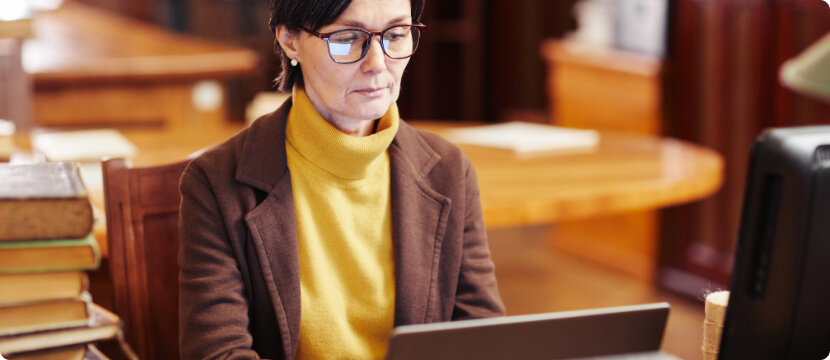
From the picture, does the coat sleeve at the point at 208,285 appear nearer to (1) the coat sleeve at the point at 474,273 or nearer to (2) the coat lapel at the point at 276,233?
(2) the coat lapel at the point at 276,233

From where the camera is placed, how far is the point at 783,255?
0.87m

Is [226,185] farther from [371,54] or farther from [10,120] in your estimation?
[10,120]

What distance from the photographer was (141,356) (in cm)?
140

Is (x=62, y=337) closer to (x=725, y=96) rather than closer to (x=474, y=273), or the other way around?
(x=474, y=273)

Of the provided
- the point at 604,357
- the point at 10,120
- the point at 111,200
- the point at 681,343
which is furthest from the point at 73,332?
the point at 681,343

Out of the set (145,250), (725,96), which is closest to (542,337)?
(145,250)

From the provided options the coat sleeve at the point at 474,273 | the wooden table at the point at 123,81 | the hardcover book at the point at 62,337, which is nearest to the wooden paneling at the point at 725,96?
the wooden table at the point at 123,81

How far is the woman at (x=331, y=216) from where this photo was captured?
1.13 metres

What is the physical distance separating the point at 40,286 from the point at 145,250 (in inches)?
18.0

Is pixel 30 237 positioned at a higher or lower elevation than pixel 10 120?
higher

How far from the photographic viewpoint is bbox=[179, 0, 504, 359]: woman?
3.72 ft

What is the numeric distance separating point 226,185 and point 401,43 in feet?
0.94

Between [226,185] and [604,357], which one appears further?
[226,185]

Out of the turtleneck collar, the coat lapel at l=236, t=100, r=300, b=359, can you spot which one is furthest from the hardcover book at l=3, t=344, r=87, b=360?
the turtleneck collar
